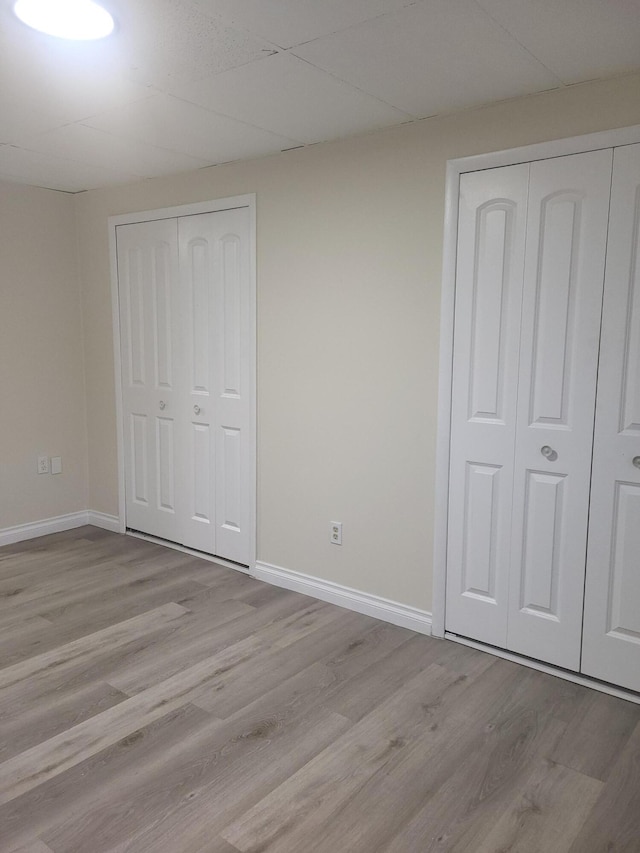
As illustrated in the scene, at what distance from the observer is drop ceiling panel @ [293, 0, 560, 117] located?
1895 mm

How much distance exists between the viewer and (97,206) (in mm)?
4203

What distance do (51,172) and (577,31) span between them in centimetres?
293

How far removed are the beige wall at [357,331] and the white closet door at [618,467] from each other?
42cm

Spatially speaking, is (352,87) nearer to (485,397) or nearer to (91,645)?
(485,397)

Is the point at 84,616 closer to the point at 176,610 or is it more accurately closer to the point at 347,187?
the point at 176,610

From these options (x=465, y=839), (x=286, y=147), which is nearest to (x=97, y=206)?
(x=286, y=147)

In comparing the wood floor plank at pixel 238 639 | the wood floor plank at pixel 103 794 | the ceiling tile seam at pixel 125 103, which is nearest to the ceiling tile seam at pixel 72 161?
the ceiling tile seam at pixel 125 103

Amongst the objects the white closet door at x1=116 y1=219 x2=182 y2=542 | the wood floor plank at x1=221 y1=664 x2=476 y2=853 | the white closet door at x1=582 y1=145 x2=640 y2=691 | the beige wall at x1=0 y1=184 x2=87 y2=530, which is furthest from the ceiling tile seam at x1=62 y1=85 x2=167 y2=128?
the wood floor plank at x1=221 y1=664 x2=476 y2=853

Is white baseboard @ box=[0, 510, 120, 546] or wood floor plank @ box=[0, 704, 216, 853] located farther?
white baseboard @ box=[0, 510, 120, 546]

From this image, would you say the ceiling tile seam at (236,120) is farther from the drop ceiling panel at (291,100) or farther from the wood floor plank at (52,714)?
the wood floor plank at (52,714)

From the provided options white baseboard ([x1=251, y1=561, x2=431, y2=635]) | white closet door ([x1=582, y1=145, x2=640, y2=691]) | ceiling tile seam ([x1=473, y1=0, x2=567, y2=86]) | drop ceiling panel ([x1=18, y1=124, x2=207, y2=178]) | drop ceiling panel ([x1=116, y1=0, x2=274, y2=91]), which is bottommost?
white baseboard ([x1=251, y1=561, x2=431, y2=635])

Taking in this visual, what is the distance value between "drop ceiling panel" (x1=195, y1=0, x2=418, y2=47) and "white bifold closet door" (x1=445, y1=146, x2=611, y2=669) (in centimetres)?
93

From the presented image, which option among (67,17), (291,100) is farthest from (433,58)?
(67,17)

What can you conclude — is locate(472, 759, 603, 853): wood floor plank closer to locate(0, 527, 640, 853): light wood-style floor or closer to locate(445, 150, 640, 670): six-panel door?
locate(0, 527, 640, 853): light wood-style floor
